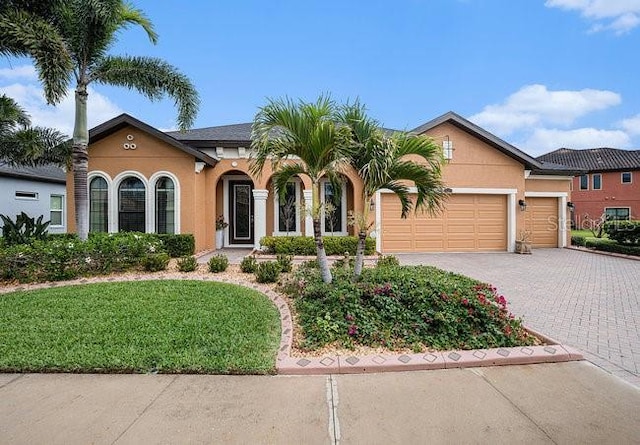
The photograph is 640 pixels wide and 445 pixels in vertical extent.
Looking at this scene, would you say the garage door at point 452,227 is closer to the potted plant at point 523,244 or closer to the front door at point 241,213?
the potted plant at point 523,244

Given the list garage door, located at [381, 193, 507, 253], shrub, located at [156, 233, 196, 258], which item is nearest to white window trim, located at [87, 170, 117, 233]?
shrub, located at [156, 233, 196, 258]

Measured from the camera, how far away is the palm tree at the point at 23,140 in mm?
10094

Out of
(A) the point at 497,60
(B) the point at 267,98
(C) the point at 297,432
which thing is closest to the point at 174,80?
(B) the point at 267,98

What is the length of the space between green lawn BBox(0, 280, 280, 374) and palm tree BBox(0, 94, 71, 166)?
6.07 m

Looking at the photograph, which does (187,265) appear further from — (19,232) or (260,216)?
(260,216)

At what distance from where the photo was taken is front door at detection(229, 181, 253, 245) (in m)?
14.1

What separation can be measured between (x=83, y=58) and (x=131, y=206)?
4.62 m

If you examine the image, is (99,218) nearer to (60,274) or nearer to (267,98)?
(60,274)

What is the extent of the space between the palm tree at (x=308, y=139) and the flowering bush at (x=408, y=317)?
93cm

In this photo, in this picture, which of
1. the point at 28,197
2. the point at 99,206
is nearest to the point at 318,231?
the point at 99,206

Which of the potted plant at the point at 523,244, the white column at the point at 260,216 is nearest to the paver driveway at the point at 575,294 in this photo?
the potted plant at the point at 523,244

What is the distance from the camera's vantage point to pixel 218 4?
10625mm

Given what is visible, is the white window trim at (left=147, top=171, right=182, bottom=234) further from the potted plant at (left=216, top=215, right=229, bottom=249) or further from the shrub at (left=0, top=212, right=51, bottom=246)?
the shrub at (left=0, top=212, right=51, bottom=246)

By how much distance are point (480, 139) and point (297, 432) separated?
13.9 metres
